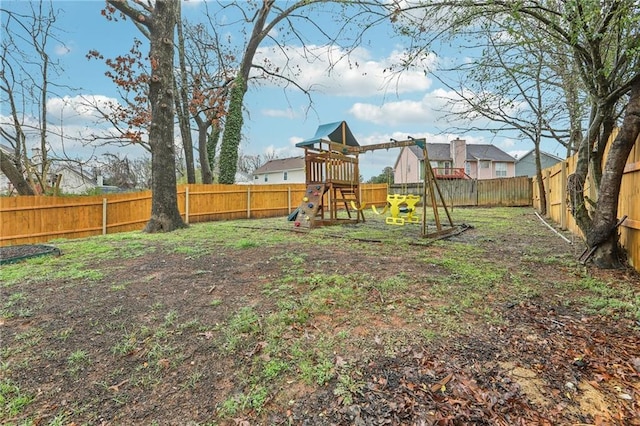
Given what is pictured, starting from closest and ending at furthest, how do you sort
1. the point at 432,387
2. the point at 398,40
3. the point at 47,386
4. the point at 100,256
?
the point at 432,387 < the point at 47,386 < the point at 398,40 < the point at 100,256

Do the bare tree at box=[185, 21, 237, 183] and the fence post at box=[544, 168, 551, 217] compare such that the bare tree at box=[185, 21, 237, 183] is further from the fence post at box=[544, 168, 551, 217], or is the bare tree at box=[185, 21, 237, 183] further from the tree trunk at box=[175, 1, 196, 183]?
the fence post at box=[544, 168, 551, 217]

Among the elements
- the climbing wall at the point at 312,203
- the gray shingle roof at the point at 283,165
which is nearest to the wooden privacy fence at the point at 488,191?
the climbing wall at the point at 312,203

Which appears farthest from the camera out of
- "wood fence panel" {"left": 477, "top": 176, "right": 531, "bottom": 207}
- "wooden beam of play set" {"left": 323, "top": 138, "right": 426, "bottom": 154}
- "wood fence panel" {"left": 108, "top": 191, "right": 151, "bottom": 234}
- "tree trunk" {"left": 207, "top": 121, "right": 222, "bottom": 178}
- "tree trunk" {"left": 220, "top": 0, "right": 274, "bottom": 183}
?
"wood fence panel" {"left": 477, "top": 176, "right": 531, "bottom": 207}

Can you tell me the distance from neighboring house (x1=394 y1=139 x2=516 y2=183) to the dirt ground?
24821 millimetres

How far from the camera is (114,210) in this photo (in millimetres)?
8891

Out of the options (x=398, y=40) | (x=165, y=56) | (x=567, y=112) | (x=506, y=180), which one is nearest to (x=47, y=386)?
(x=398, y=40)

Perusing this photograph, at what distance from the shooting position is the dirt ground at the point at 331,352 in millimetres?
1698

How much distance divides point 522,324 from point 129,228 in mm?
9771

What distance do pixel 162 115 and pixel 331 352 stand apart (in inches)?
295

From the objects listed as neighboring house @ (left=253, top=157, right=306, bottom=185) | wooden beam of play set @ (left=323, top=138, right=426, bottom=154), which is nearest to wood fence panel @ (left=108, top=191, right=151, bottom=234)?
wooden beam of play set @ (left=323, top=138, right=426, bottom=154)

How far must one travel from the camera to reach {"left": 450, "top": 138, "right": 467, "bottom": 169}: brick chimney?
27.8m

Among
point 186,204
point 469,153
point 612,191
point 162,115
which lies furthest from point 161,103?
point 469,153

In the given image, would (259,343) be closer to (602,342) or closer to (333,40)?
(602,342)

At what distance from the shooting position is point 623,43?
3.48m
